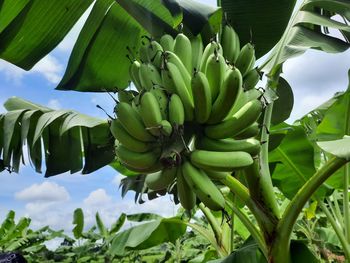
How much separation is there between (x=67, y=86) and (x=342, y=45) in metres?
1.01

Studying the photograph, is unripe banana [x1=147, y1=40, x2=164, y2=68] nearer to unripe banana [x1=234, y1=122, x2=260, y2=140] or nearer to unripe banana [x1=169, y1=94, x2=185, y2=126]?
unripe banana [x1=169, y1=94, x2=185, y2=126]

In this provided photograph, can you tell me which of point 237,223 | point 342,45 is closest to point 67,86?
point 342,45

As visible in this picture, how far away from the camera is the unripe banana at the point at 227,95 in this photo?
989 mm

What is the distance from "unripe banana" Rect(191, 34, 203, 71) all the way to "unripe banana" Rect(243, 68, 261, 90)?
0.51ft

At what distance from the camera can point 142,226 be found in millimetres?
2375

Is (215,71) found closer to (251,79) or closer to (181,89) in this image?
(181,89)

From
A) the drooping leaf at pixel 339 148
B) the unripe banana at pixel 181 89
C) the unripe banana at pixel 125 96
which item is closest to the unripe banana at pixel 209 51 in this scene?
the unripe banana at pixel 181 89

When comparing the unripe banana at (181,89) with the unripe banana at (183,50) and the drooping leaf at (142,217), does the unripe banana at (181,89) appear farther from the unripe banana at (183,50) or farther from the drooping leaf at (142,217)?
the drooping leaf at (142,217)

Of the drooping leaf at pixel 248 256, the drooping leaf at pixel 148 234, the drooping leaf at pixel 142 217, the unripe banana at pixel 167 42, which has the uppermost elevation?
the unripe banana at pixel 167 42

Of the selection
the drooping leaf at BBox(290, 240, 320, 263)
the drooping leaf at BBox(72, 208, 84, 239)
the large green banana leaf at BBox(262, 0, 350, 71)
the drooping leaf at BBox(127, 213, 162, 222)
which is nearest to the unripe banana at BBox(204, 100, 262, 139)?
the large green banana leaf at BBox(262, 0, 350, 71)

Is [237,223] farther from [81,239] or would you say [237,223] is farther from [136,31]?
[81,239]

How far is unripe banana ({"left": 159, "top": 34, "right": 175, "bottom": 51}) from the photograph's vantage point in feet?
3.84

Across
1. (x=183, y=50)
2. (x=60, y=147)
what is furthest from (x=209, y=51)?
(x=60, y=147)

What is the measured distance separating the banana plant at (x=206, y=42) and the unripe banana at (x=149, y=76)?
0.51ft
